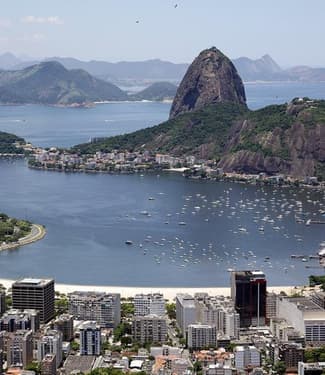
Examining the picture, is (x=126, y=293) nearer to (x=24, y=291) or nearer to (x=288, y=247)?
(x=24, y=291)

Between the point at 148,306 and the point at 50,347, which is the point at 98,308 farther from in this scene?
the point at 50,347

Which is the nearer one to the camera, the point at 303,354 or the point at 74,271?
the point at 303,354

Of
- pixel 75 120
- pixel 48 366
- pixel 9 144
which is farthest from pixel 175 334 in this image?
pixel 75 120

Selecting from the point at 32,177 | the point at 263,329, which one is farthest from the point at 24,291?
the point at 32,177

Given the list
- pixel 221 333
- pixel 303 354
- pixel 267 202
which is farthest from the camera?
pixel 267 202

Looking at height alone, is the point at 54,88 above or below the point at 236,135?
above

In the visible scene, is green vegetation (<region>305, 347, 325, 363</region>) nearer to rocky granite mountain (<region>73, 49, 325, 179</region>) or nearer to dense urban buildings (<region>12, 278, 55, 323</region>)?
dense urban buildings (<region>12, 278, 55, 323</region>)

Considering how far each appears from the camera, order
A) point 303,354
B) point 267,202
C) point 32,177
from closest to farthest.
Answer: point 303,354
point 267,202
point 32,177
